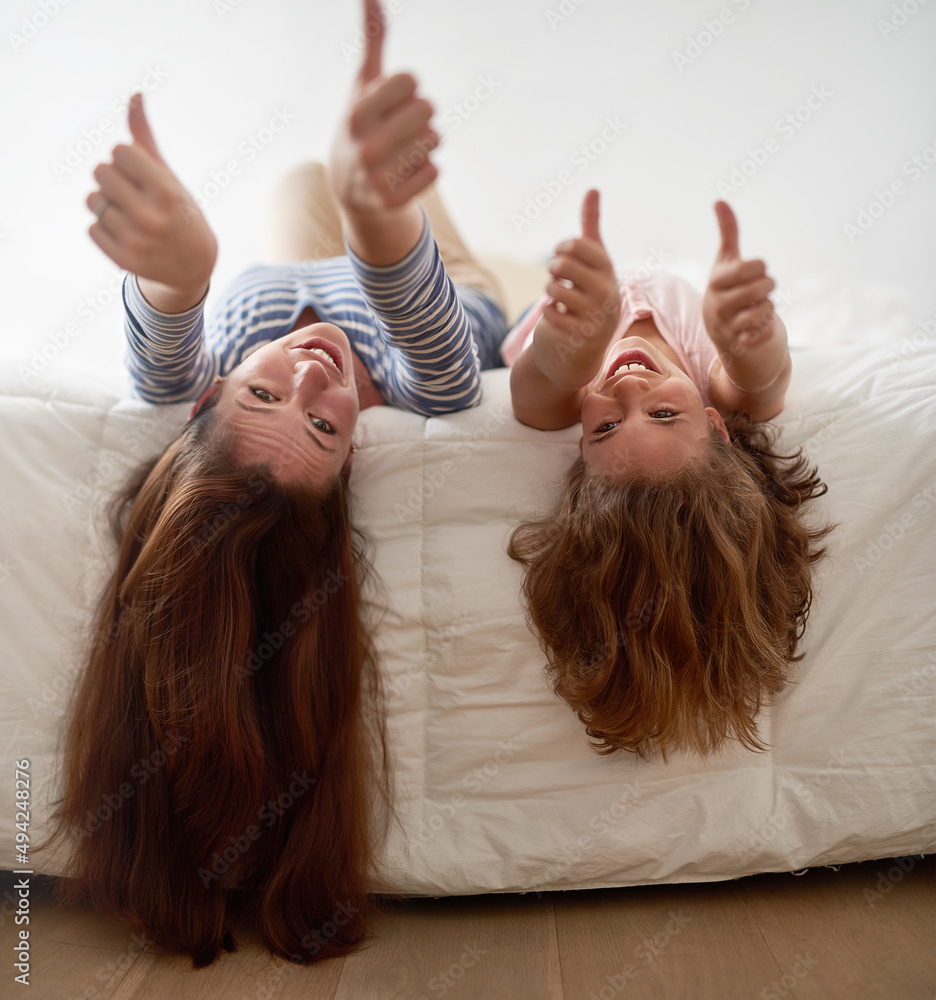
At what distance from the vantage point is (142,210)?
82cm

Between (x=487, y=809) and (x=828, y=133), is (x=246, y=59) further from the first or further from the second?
(x=487, y=809)

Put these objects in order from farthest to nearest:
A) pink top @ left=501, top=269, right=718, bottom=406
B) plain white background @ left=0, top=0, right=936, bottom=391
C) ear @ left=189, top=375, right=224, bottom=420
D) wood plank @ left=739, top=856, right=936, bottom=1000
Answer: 1. plain white background @ left=0, top=0, right=936, bottom=391
2. pink top @ left=501, top=269, right=718, bottom=406
3. ear @ left=189, top=375, right=224, bottom=420
4. wood plank @ left=739, top=856, right=936, bottom=1000

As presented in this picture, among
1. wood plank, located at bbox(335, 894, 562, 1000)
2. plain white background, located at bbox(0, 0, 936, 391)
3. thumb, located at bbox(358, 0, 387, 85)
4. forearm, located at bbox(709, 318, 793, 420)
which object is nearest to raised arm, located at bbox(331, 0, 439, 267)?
thumb, located at bbox(358, 0, 387, 85)

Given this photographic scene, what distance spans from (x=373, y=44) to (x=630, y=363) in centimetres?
50

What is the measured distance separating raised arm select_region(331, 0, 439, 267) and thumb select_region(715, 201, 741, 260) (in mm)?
362

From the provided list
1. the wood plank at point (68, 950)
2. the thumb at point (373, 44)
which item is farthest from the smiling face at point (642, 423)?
the wood plank at point (68, 950)

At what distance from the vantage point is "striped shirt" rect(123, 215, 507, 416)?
98 cm

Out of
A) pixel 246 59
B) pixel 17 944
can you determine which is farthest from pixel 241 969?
pixel 246 59

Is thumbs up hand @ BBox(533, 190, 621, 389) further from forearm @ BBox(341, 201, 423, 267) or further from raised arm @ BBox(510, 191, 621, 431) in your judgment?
forearm @ BBox(341, 201, 423, 267)

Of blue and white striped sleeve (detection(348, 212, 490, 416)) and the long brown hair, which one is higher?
blue and white striped sleeve (detection(348, 212, 490, 416))

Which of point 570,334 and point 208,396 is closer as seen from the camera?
point 570,334

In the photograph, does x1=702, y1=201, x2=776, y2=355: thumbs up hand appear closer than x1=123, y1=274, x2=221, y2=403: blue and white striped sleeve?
Yes

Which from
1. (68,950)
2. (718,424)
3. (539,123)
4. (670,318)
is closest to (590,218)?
(718,424)

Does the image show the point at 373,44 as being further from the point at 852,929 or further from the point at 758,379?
the point at 852,929
